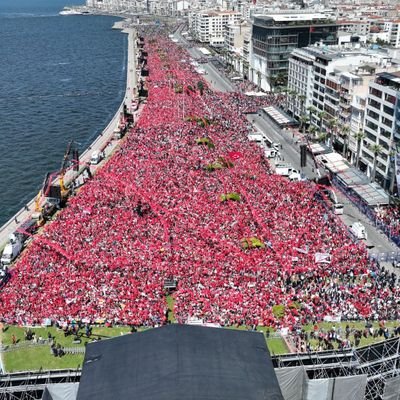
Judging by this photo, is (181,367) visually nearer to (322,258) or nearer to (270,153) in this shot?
(322,258)

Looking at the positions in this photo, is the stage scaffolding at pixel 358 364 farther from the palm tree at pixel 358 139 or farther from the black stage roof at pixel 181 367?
the palm tree at pixel 358 139

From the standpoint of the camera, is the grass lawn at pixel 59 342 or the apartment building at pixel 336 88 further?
the apartment building at pixel 336 88

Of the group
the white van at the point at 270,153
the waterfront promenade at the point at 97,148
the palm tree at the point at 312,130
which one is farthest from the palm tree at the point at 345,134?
the waterfront promenade at the point at 97,148

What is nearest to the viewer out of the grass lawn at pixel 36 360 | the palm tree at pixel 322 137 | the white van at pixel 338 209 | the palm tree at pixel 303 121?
the grass lawn at pixel 36 360

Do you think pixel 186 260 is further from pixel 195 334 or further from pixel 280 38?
pixel 280 38

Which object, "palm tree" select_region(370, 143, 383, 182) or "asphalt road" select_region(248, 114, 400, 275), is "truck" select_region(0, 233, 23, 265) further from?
"palm tree" select_region(370, 143, 383, 182)

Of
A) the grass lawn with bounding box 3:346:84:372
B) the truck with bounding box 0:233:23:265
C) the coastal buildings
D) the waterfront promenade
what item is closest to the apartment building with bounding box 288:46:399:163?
the waterfront promenade

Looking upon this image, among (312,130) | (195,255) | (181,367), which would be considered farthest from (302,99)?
(181,367)
